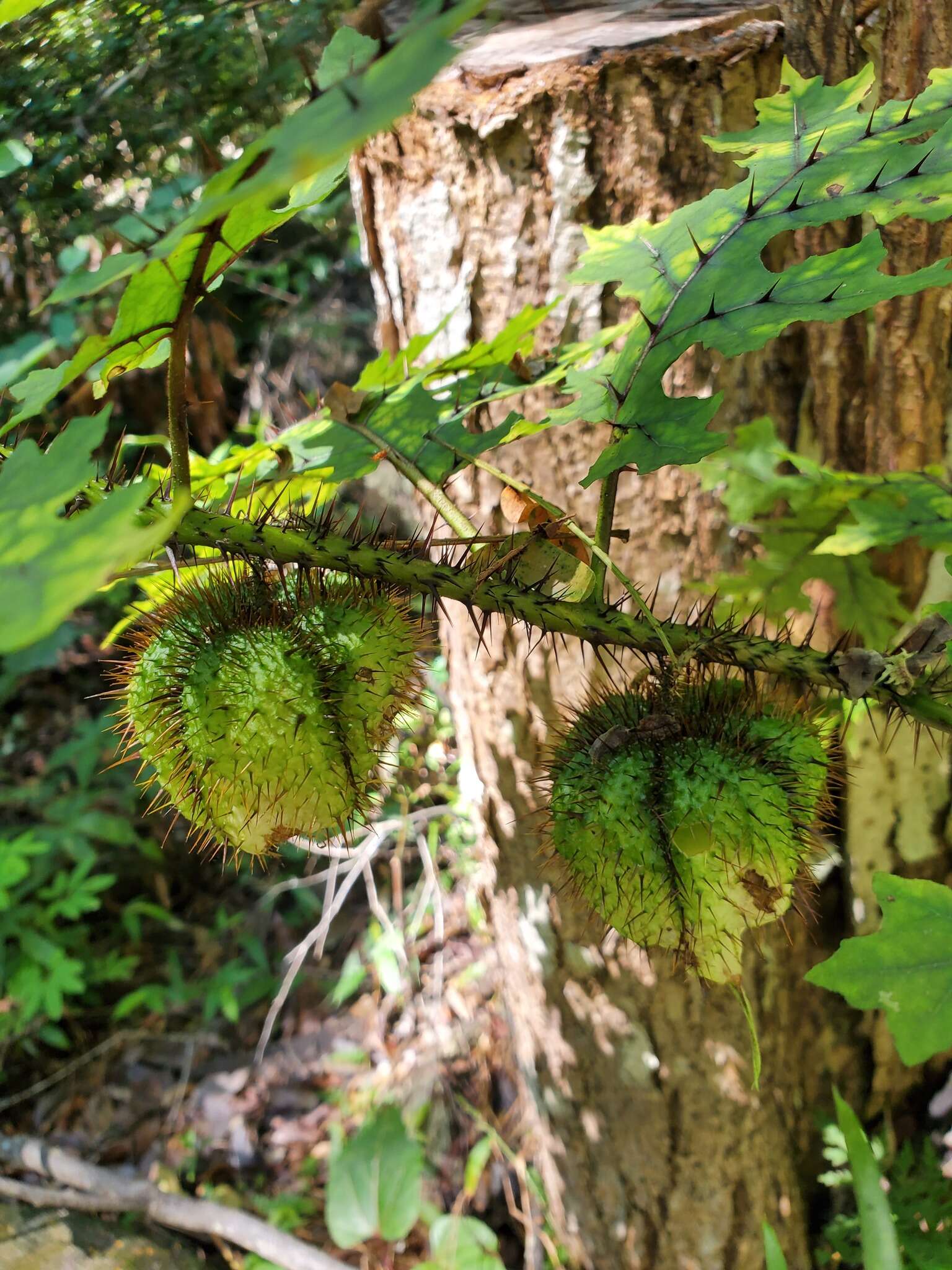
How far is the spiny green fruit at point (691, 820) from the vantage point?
0.99m

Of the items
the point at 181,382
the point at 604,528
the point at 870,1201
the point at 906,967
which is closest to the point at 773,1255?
the point at 870,1201

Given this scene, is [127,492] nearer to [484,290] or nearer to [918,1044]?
[918,1044]

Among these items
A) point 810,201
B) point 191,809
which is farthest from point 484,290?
point 191,809

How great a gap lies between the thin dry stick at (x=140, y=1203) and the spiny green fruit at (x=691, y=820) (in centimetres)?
212

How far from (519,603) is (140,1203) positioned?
2.71 metres

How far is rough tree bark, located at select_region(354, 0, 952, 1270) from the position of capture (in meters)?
1.66

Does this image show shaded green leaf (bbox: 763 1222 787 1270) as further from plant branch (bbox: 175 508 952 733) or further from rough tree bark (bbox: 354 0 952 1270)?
plant branch (bbox: 175 508 952 733)

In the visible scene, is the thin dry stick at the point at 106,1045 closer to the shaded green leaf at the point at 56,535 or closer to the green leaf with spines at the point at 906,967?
the green leaf with spines at the point at 906,967

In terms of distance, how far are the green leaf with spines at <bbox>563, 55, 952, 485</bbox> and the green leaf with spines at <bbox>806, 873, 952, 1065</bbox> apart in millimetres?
562

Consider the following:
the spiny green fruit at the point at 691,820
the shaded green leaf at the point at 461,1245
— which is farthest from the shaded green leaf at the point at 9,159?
the shaded green leaf at the point at 461,1245

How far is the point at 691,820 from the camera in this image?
0.98 m

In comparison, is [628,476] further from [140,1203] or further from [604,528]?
[140,1203]

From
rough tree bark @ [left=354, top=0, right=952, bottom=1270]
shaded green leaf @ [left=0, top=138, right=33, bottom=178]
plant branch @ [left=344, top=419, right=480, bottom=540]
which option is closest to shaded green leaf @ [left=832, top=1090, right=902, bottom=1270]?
rough tree bark @ [left=354, top=0, right=952, bottom=1270]

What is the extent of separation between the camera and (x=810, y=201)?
3.63 ft
